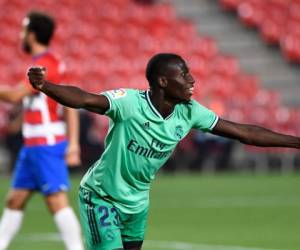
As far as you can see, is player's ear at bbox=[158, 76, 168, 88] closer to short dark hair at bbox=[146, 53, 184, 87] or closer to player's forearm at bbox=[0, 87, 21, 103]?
short dark hair at bbox=[146, 53, 184, 87]

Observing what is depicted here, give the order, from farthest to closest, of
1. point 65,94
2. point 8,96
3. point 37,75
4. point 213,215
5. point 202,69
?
1. point 202,69
2. point 213,215
3. point 8,96
4. point 65,94
5. point 37,75

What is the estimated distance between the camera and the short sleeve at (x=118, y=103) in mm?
6605

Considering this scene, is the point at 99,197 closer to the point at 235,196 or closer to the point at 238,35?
the point at 235,196

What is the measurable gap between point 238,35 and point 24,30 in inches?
686

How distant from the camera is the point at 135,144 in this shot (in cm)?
682

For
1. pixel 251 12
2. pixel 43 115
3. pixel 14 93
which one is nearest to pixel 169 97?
pixel 14 93

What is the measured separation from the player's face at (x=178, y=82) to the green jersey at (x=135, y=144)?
0.53 feet

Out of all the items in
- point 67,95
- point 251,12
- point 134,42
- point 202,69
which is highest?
point 251,12

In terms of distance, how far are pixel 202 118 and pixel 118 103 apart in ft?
2.17

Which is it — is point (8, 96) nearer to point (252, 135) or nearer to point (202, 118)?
point (202, 118)

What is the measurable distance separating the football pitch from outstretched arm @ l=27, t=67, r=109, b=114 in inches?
168

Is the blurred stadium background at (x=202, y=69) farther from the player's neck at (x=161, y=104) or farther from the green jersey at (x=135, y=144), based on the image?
the player's neck at (x=161, y=104)

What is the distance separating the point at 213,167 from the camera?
2181cm

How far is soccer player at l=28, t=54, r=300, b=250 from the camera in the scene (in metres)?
6.78
